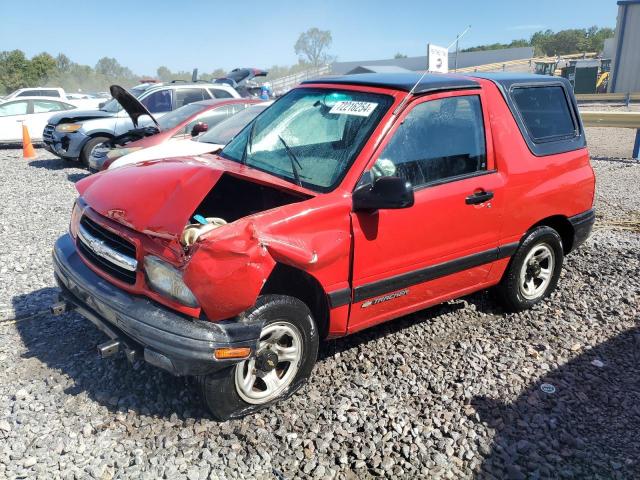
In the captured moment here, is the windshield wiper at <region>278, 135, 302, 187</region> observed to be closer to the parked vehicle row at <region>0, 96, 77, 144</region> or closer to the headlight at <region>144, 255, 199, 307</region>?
the headlight at <region>144, 255, 199, 307</region>

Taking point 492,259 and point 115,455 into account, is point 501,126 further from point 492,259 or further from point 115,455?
point 115,455

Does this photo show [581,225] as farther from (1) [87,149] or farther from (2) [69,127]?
(2) [69,127]

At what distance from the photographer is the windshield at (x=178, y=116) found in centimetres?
898

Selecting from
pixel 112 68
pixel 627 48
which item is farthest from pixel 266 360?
pixel 112 68

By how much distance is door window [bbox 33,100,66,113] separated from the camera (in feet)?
48.8

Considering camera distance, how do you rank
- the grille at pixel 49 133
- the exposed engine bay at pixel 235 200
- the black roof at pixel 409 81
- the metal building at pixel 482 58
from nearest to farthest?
the black roof at pixel 409 81 < the exposed engine bay at pixel 235 200 < the grille at pixel 49 133 < the metal building at pixel 482 58

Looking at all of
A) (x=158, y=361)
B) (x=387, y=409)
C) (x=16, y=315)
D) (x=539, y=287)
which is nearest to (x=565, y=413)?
(x=387, y=409)

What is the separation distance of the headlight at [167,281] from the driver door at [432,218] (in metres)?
1.02

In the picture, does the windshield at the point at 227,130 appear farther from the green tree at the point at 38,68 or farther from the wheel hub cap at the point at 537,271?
the green tree at the point at 38,68

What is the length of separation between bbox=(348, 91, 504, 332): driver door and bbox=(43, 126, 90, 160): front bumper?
922 cm

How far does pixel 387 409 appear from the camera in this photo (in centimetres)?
313

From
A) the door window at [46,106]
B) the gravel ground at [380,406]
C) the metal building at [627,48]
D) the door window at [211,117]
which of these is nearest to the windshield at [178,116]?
the door window at [211,117]

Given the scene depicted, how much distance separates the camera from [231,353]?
2.69 metres

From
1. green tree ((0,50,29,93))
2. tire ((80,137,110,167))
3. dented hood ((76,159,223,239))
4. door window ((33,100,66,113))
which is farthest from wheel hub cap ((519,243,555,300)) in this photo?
green tree ((0,50,29,93))
